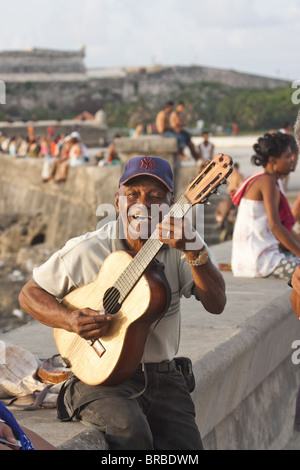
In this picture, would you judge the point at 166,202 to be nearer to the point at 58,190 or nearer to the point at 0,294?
the point at 0,294

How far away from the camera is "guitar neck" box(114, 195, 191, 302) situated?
10.1ft

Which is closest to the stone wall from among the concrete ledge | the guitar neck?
the concrete ledge

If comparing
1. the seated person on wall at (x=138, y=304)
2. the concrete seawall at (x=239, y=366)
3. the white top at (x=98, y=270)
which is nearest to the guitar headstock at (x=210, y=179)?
the seated person on wall at (x=138, y=304)

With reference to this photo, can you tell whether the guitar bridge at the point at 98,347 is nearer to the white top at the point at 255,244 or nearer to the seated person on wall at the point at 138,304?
the seated person on wall at the point at 138,304

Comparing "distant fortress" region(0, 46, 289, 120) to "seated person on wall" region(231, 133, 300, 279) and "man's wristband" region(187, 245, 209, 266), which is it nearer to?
"seated person on wall" region(231, 133, 300, 279)

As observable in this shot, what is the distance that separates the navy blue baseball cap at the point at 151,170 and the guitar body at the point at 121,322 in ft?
1.04

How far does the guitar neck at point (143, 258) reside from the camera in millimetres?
3088

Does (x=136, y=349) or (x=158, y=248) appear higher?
(x=158, y=248)

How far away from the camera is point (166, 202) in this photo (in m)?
3.38

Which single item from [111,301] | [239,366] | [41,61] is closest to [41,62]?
[41,61]

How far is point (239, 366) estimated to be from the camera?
14.7 feet

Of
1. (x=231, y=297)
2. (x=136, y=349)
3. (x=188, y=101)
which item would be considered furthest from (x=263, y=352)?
(x=188, y=101)

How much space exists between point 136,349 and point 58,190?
1762 centimetres

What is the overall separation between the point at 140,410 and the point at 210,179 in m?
0.92
